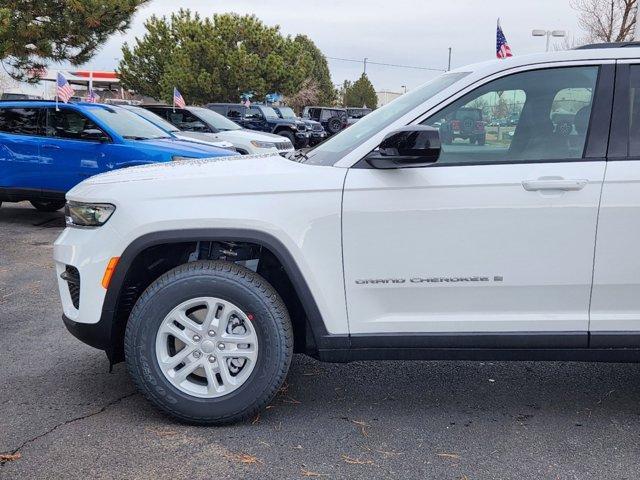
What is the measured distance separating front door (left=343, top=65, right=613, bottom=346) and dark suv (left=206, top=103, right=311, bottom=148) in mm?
20874

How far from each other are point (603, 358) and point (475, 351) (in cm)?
63

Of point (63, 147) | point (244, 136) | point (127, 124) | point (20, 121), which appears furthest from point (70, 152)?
point (244, 136)

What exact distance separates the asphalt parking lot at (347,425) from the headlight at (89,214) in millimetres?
1005

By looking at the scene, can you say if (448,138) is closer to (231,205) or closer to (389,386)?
(231,205)

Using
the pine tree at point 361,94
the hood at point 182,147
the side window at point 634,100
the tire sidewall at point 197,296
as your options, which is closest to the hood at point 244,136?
the hood at point 182,147

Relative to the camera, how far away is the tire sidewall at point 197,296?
3.41m

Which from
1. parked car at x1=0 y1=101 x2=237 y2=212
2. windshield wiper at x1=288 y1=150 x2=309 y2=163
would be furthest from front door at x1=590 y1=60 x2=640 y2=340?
parked car at x1=0 y1=101 x2=237 y2=212

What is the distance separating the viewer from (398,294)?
11.2 ft

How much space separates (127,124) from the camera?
33.1 feet

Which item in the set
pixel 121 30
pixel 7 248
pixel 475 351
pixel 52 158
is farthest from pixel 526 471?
pixel 121 30

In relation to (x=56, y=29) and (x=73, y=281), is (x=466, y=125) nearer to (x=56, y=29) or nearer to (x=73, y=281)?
(x=73, y=281)

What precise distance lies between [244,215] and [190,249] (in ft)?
1.46

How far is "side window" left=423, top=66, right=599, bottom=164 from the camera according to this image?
3453 mm

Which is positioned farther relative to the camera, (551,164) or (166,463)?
(551,164)
